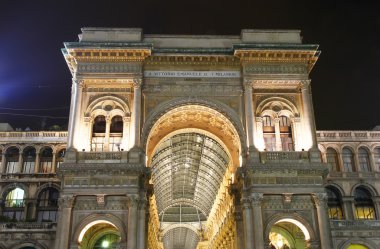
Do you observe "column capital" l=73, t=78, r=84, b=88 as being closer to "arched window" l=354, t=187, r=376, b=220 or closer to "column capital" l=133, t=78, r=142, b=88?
"column capital" l=133, t=78, r=142, b=88

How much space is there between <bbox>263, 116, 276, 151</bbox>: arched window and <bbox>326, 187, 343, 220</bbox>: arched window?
1695 centimetres

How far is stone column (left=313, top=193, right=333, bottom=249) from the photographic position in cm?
3497

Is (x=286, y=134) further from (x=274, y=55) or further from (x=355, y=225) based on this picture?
(x=355, y=225)

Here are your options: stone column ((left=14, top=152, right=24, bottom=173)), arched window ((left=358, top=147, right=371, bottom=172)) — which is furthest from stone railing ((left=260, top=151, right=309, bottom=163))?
stone column ((left=14, top=152, right=24, bottom=173))

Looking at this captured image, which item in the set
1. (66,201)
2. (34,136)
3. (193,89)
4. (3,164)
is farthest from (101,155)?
(3,164)

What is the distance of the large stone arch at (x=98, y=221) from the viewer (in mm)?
34906

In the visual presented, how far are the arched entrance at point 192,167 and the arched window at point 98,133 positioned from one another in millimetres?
3976

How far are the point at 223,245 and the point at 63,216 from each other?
79.8 feet

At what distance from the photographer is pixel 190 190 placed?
234 ft

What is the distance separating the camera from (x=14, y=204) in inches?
2068

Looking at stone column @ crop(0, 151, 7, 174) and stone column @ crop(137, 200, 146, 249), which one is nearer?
stone column @ crop(137, 200, 146, 249)

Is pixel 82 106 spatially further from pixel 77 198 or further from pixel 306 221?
pixel 306 221

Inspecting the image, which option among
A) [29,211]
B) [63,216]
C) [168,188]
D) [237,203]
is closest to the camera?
[63,216]

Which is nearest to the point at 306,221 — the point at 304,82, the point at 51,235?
the point at 304,82
